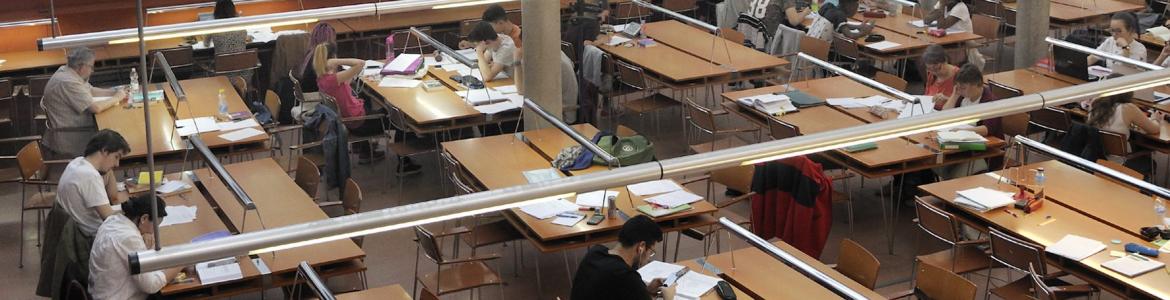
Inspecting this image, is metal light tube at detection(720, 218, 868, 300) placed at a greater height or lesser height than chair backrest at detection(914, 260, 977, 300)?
greater

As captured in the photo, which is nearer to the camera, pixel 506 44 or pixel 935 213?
pixel 935 213

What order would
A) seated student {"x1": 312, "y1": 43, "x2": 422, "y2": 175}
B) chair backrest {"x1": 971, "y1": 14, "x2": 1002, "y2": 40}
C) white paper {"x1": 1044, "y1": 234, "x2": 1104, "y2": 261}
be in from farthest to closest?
chair backrest {"x1": 971, "y1": 14, "x2": 1002, "y2": 40} → seated student {"x1": 312, "y1": 43, "x2": 422, "y2": 175} → white paper {"x1": 1044, "y1": 234, "x2": 1104, "y2": 261}

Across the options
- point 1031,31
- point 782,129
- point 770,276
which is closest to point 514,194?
point 770,276

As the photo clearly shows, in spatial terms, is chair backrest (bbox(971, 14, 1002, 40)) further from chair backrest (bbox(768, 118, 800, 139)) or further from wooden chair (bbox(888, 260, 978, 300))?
wooden chair (bbox(888, 260, 978, 300))

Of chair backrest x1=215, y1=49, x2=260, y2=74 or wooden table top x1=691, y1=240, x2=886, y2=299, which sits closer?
wooden table top x1=691, y1=240, x2=886, y2=299

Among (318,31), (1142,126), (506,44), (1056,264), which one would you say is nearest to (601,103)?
(506,44)

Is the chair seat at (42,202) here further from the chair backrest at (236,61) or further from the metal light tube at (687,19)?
the metal light tube at (687,19)

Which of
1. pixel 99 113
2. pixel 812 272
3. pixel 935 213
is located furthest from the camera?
pixel 99 113

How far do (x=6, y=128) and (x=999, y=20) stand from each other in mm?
8760

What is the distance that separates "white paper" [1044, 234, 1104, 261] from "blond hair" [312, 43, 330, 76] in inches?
214

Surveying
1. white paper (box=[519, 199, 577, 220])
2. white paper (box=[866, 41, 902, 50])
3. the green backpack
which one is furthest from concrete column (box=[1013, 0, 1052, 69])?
white paper (box=[519, 199, 577, 220])

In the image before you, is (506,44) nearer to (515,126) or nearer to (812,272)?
(515,126)

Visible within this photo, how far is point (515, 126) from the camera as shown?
10.8 metres

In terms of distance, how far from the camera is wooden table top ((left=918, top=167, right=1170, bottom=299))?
7.26m
